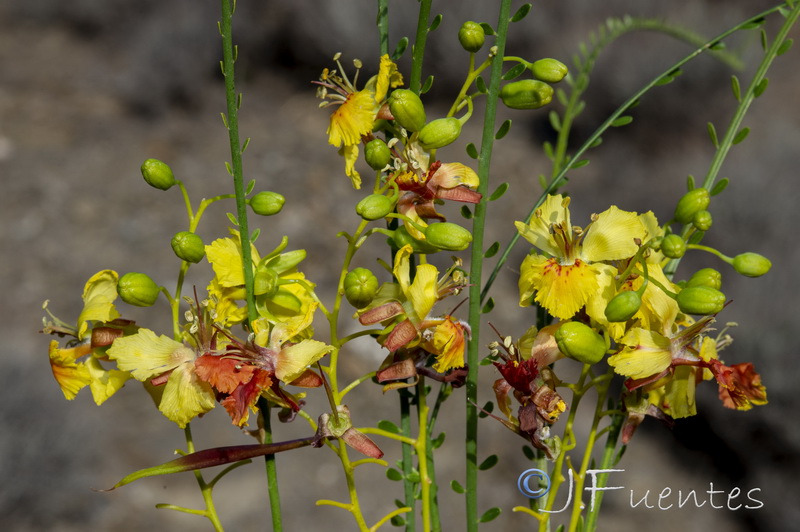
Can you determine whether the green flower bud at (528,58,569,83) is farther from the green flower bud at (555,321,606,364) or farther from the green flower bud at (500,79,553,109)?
the green flower bud at (555,321,606,364)

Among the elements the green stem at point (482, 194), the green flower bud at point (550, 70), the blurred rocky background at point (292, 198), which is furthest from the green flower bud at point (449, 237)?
the blurred rocky background at point (292, 198)

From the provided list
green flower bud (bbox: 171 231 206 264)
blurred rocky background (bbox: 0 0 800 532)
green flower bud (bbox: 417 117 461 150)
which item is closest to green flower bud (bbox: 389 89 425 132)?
green flower bud (bbox: 417 117 461 150)

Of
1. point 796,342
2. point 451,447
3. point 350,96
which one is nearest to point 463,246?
point 350,96

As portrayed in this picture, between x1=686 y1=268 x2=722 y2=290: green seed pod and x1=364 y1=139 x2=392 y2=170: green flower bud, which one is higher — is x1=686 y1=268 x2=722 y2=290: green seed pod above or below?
below

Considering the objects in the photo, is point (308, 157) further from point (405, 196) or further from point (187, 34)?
point (405, 196)

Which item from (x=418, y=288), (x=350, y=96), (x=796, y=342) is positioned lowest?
(x=796, y=342)

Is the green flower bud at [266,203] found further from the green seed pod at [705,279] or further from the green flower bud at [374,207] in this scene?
the green seed pod at [705,279]
